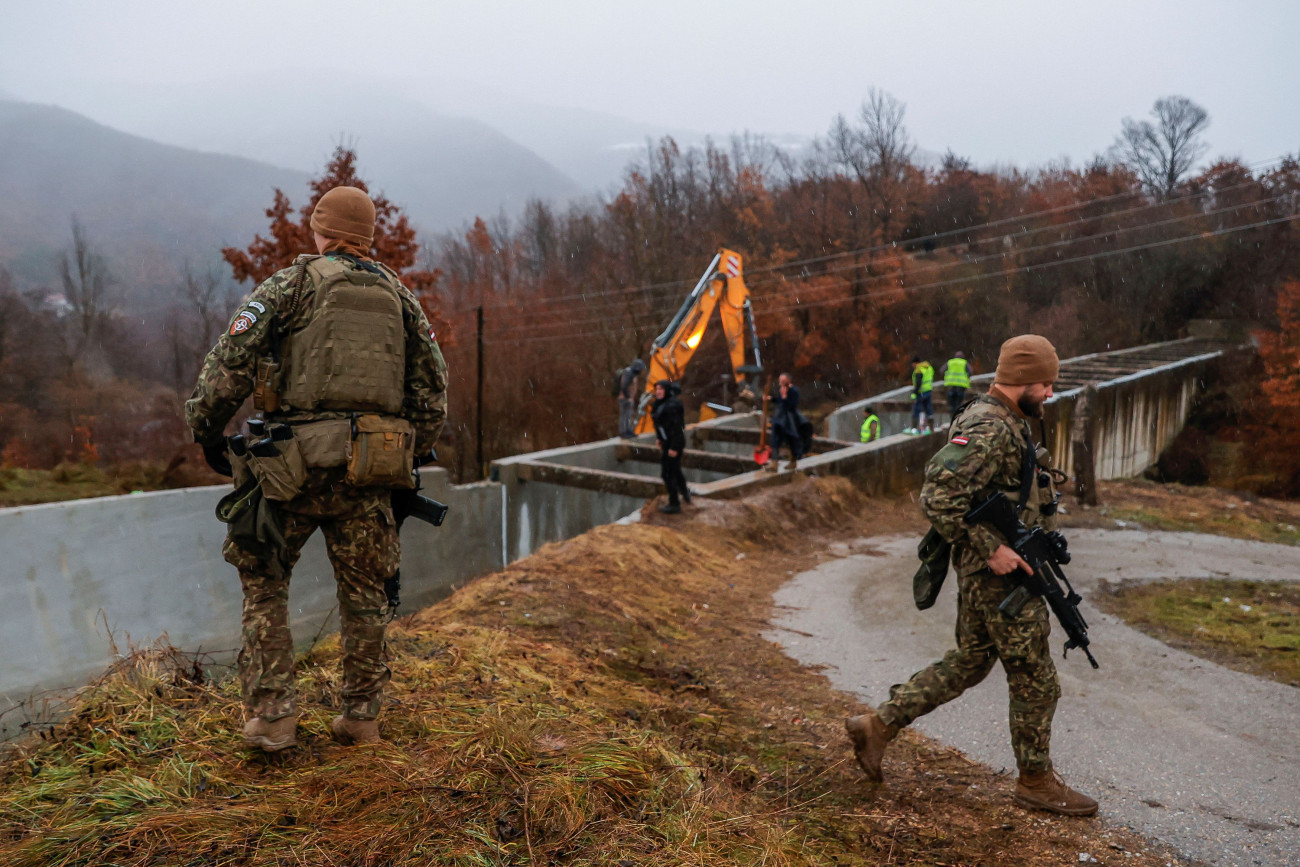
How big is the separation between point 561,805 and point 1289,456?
3440cm

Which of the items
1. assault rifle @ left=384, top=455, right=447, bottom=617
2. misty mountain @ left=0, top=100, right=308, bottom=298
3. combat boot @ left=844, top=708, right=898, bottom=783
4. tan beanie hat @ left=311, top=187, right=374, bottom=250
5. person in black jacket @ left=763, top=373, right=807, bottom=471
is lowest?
combat boot @ left=844, top=708, right=898, bottom=783

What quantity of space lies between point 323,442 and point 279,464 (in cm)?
16

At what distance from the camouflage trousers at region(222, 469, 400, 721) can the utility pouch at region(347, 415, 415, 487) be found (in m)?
0.09

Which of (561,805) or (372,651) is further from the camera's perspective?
(372,651)

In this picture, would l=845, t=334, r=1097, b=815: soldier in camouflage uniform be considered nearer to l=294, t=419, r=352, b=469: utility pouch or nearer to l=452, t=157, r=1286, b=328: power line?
l=294, t=419, r=352, b=469: utility pouch

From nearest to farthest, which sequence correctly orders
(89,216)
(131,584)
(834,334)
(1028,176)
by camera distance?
1. (131,584)
2. (834,334)
3. (1028,176)
4. (89,216)

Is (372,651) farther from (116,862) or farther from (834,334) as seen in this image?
(834,334)

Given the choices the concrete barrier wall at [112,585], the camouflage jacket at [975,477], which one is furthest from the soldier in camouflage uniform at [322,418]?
the concrete barrier wall at [112,585]

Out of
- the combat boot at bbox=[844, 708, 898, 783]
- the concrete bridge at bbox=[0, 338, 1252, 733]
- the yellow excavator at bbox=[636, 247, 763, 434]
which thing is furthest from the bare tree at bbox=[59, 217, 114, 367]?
the combat boot at bbox=[844, 708, 898, 783]

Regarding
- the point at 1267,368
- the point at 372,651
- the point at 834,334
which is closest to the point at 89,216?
the point at 834,334

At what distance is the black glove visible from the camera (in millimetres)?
3174

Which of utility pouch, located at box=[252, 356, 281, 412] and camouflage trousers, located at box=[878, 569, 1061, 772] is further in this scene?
camouflage trousers, located at box=[878, 569, 1061, 772]

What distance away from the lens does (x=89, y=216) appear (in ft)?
433

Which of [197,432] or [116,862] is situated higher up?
[197,432]
